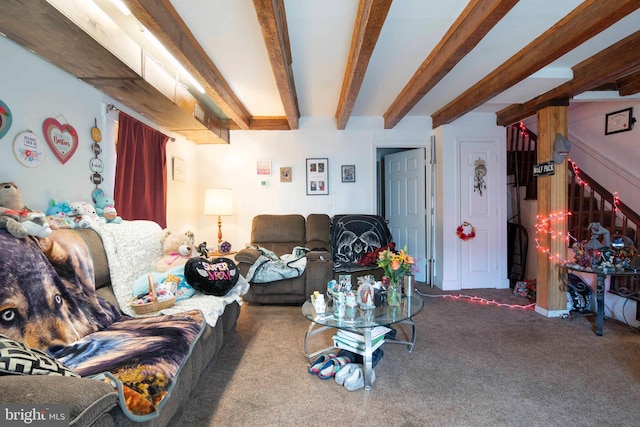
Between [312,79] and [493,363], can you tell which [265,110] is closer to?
[312,79]

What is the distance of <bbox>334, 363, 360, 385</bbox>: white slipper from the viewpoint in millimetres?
1783

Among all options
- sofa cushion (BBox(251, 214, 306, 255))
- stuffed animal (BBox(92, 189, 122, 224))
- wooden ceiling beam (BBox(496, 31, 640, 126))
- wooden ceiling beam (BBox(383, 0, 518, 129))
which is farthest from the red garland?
stuffed animal (BBox(92, 189, 122, 224))

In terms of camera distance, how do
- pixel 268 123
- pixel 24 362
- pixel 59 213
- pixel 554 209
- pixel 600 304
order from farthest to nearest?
pixel 268 123 < pixel 554 209 < pixel 600 304 < pixel 59 213 < pixel 24 362

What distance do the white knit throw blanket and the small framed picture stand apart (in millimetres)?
2249

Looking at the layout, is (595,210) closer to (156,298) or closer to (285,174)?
(285,174)

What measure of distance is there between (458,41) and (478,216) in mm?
2538

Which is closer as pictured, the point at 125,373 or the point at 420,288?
the point at 125,373

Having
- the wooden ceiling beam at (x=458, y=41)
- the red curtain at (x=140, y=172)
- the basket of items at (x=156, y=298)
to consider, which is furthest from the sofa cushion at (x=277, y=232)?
the wooden ceiling beam at (x=458, y=41)

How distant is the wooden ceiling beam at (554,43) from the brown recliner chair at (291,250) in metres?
2.15

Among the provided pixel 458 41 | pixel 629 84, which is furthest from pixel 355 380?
pixel 629 84

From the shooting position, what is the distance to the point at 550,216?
2.86m

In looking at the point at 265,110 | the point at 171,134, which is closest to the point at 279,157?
the point at 265,110

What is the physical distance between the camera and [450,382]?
1787 millimetres

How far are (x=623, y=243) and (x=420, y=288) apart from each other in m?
1.98
